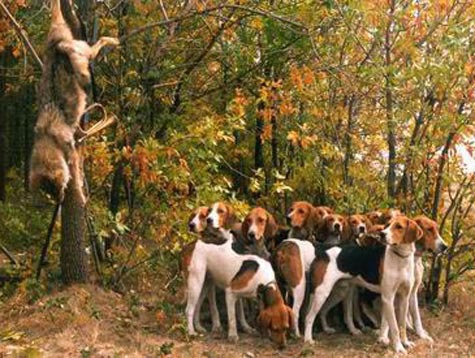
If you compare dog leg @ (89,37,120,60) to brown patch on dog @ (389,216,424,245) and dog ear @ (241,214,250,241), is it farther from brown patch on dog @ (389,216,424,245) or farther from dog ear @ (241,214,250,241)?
brown patch on dog @ (389,216,424,245)

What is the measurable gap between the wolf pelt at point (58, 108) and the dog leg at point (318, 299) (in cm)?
311

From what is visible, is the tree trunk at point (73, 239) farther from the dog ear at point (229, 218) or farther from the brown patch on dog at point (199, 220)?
the dog ear at point (229, 218)

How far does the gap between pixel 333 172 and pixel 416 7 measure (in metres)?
2.78

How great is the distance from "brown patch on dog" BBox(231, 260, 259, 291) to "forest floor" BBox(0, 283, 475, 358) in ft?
2.04

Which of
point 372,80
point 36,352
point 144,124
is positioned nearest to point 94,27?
point 144,124

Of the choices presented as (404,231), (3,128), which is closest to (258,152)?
(404,231)

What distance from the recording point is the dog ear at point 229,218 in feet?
26.0

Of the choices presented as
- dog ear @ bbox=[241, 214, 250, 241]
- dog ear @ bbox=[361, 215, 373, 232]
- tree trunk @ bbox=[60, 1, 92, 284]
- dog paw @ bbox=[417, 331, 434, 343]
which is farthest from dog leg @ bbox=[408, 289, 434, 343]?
tree trunk @ bbox=[60, 1, 92, 284]

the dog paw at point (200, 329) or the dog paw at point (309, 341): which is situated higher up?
the dog paw at point (200, 329)

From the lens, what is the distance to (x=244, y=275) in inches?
301

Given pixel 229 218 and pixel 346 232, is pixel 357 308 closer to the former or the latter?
pixel 346 232

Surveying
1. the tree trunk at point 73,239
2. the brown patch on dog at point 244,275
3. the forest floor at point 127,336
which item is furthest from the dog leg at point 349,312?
the tree trunk at point 73,239

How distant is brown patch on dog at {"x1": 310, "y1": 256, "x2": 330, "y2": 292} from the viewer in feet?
25.7

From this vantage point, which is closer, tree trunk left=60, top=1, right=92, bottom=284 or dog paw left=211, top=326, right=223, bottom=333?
dog paw left=211, top=326, right=223, bottom=333
